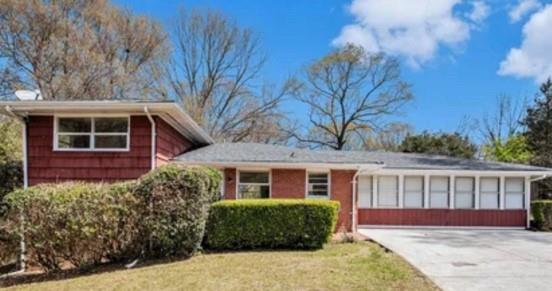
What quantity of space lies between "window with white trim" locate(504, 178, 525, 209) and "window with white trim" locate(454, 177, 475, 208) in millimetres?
1330

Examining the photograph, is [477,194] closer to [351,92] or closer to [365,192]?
[365,192]

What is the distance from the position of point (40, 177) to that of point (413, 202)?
13.4 metres

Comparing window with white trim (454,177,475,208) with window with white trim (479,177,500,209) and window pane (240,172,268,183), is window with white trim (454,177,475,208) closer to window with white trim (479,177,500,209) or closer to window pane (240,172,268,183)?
window with white trim (479,177,500,209)

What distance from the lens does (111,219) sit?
33.3 ft

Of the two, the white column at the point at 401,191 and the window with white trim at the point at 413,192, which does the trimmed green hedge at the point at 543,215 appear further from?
the white column at the point at 401,191

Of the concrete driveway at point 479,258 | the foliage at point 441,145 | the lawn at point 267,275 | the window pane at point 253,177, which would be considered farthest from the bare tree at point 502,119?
the lawn at point 267,275

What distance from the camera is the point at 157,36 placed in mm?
27203

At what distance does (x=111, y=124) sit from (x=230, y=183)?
14.7ft

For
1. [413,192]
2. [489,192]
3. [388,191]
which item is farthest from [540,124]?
[388,191]

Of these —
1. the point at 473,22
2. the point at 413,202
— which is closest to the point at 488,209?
the point at 413,202

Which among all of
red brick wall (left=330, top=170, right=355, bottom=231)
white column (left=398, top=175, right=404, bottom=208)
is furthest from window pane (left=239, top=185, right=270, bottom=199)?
white column (left=398, top=175, right=404, bottom=208)

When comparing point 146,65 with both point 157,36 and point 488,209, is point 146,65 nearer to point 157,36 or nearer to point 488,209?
point 157,36

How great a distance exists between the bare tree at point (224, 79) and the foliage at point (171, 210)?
1872 centimetres

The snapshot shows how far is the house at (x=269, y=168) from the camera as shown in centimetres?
1250
